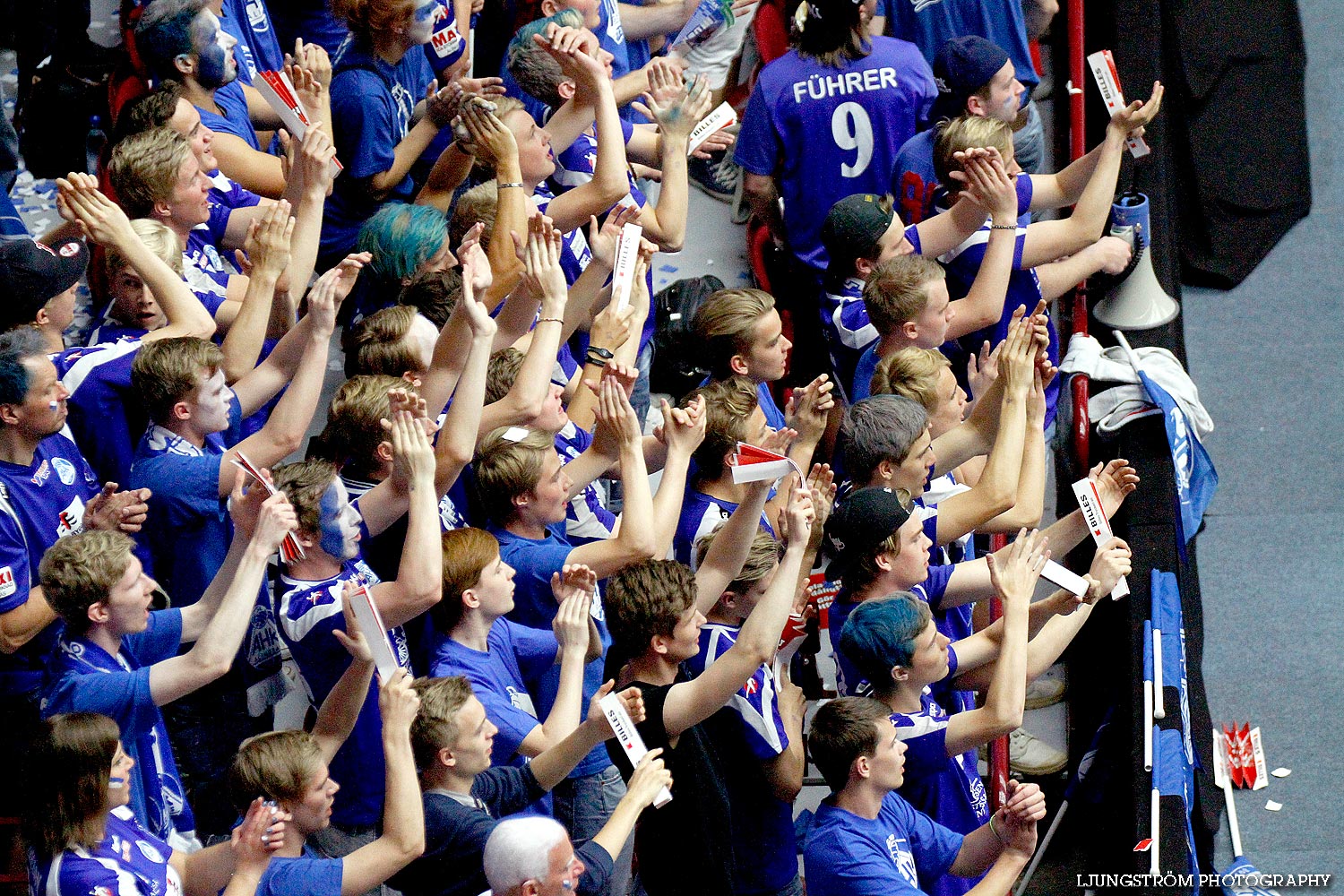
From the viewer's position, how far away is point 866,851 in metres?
4.26

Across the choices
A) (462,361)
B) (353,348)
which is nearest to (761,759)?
(462,361)

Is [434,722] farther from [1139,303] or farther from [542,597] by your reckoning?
[1139,303]

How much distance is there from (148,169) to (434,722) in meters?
2.17

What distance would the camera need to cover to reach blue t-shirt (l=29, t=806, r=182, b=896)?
356cm

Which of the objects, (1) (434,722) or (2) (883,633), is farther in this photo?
(2) (883,633)

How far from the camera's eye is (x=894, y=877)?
4.23 metres

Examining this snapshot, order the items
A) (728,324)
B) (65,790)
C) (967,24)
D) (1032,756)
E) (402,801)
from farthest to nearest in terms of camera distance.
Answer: (967,24)
(1032,756)
(728,324)
(402,801)
(65,790)

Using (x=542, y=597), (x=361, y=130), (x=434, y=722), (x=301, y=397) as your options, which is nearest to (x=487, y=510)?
(x=542, y=597)

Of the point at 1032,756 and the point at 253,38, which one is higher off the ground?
the point at 253,38

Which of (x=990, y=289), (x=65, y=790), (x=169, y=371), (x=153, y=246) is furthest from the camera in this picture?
(x=990, y=289)

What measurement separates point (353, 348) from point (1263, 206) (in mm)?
5863

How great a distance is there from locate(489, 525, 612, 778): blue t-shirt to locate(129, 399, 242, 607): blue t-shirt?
2.40ft

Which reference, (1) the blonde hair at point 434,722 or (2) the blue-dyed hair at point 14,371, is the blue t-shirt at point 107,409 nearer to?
(2) the blue-dyed hair at point 14,371

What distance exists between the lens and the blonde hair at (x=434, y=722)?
398 cm
